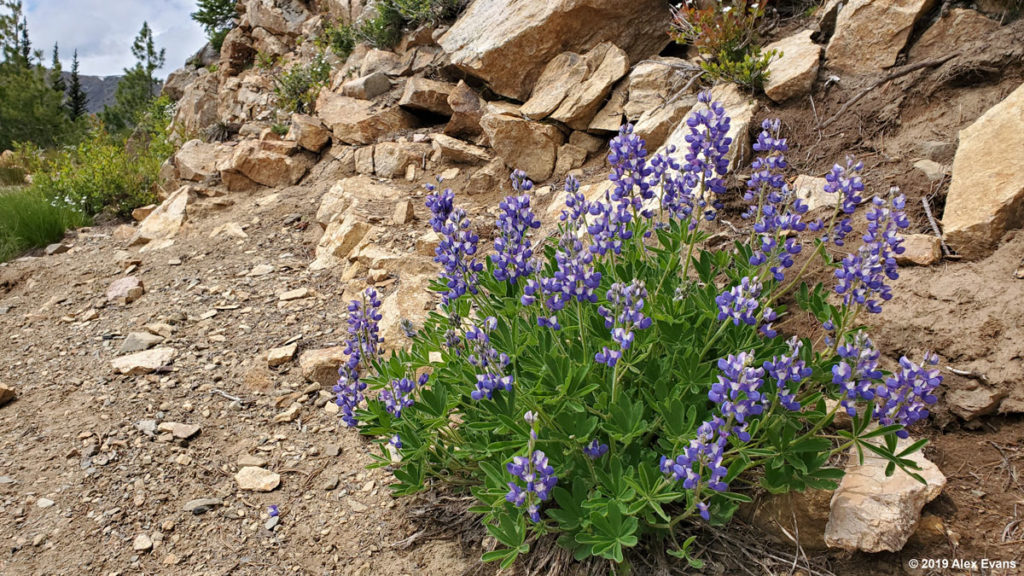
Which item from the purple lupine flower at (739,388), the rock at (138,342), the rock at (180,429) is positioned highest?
the purple lupine flower at (739,388)

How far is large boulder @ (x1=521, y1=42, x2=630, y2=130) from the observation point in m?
5.65

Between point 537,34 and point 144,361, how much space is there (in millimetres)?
4540

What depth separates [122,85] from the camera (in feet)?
89.0

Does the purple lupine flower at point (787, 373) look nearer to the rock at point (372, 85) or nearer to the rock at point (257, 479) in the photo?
the rock at point (257, 479)

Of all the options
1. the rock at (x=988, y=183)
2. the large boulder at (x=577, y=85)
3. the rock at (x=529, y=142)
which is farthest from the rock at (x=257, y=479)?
the large boulder at (x=577, y=85)

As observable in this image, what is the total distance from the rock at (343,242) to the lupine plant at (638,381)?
281cm

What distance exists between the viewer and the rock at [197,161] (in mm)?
8555

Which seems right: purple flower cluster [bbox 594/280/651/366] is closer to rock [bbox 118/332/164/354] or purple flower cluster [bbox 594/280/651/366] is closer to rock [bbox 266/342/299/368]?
rock [bbox 266/342/299/368]

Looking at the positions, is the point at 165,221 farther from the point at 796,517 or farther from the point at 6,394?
the point at 796,517

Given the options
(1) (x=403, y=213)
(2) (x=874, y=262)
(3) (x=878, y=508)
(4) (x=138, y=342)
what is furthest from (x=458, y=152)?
(3) (x=878, y=508)

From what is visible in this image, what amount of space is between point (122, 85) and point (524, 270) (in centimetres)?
3139

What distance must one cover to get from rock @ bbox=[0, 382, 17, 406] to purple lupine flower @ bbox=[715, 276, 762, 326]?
4.75 metres

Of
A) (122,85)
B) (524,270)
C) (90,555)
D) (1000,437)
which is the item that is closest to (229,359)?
(90,555)

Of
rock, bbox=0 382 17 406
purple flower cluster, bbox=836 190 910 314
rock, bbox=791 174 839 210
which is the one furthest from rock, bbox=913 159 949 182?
rock, bbox=0 382 17 406
